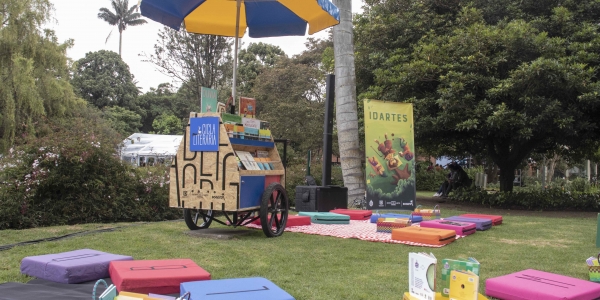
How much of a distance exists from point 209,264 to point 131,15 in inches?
2888

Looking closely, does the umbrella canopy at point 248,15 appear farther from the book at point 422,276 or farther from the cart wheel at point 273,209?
the book at point 422,276

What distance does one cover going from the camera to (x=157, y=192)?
8.98 metres

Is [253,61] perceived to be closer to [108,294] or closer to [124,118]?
[124,118]

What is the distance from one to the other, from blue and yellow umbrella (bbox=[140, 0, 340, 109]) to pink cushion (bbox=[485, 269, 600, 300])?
15.6 ft

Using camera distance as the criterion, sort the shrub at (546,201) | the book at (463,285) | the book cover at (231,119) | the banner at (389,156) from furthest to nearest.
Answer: the shrub at (546,201) → the banner at (389,156) → the book cover at (231,119) → the book at (463,285)

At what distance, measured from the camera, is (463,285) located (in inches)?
113

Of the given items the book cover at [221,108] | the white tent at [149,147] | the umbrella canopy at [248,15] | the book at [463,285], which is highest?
the umbrella canopy at [248,15]

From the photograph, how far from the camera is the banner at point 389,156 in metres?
8.88

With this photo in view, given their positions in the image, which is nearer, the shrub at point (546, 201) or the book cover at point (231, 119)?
the book cover at point (231, 119)

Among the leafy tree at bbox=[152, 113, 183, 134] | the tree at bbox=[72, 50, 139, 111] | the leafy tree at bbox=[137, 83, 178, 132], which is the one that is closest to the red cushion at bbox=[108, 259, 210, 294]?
the leafy tree at bbox=[152, 113, 183, 134]

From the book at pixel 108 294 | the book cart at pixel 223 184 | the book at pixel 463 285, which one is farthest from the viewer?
the book cart at pixel 223 184

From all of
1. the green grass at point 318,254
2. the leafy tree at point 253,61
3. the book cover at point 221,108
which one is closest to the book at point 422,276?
the green grass at point 318,254

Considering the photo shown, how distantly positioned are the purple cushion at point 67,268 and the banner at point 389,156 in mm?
5665

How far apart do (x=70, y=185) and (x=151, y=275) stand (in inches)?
200
